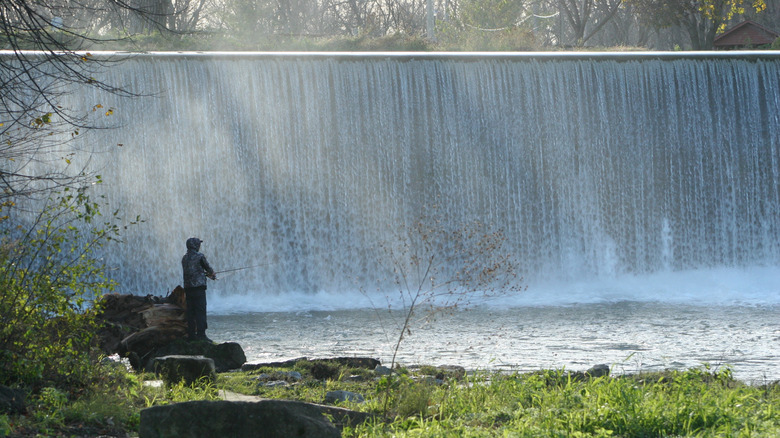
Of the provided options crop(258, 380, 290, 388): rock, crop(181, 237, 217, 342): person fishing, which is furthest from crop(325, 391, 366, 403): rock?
crop(181, 237, 217, 342): person fishing

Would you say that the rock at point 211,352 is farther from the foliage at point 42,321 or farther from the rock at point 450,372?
the foliage at point 42,321

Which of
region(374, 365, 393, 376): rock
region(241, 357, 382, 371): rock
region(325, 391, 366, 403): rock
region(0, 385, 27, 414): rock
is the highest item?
region(0, 385, 27, 414): rock

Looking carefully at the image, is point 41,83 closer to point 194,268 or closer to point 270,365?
point 194,268

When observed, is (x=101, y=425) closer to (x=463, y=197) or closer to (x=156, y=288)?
(x=156, y=288)

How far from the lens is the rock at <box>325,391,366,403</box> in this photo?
7.33 meters

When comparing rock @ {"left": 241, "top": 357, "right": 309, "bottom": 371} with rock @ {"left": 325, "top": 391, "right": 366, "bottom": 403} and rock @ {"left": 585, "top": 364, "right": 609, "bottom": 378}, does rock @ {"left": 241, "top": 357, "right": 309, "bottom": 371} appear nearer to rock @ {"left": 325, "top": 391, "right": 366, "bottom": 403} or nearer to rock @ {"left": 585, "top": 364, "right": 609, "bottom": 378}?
rock @ {"left": 325, "top": 391, "right": 366, "bottom": 403}

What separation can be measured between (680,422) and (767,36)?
1388 inches

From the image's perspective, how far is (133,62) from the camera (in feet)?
56.5

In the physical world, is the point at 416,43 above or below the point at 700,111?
above

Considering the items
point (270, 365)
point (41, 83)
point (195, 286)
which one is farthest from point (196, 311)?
point (41, 83)

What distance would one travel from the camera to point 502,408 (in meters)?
6.32

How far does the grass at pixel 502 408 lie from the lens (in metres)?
5.32

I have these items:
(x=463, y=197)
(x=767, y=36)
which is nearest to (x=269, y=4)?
(x=767, y=36)

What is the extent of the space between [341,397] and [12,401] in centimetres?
253
